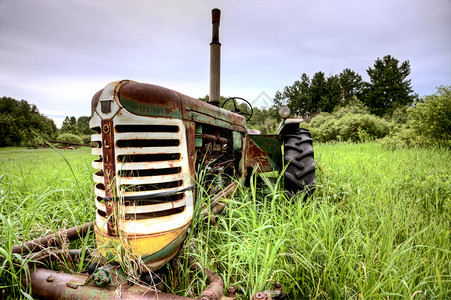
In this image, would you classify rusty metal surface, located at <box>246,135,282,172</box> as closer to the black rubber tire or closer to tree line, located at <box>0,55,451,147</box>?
the black rubber tire

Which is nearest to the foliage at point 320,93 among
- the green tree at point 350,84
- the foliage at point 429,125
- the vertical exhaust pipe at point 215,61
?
the green tree at point 350,84

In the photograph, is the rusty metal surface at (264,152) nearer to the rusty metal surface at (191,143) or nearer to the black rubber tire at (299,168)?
the black rubber tire at (299,168)

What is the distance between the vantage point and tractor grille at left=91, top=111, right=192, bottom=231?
1.16 m

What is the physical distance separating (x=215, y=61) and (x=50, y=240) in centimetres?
257

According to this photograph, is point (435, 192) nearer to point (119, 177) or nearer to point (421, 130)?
point (119, 177)

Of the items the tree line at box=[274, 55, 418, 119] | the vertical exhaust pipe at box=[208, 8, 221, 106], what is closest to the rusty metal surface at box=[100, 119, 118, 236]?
the vertical exhaust pipe at box=[208, 8, 221, 106]

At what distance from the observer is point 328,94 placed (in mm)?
36094

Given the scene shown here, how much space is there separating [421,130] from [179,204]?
804 centimetres

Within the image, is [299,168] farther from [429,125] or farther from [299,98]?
[299,98]

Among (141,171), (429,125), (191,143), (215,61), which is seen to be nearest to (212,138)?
(191,143)

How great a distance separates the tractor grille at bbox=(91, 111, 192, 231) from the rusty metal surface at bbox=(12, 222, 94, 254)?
369 mm

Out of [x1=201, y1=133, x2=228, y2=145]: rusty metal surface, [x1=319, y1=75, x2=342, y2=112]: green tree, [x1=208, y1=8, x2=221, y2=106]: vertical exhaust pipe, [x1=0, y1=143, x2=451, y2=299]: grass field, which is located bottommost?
[x1=0, y1=143, x2=451, y2=299]: grass field

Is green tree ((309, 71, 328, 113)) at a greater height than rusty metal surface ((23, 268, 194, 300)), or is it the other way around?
green tree ((309, 71, 328, 113))

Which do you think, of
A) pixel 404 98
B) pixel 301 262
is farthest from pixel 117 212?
pixel 404 98
